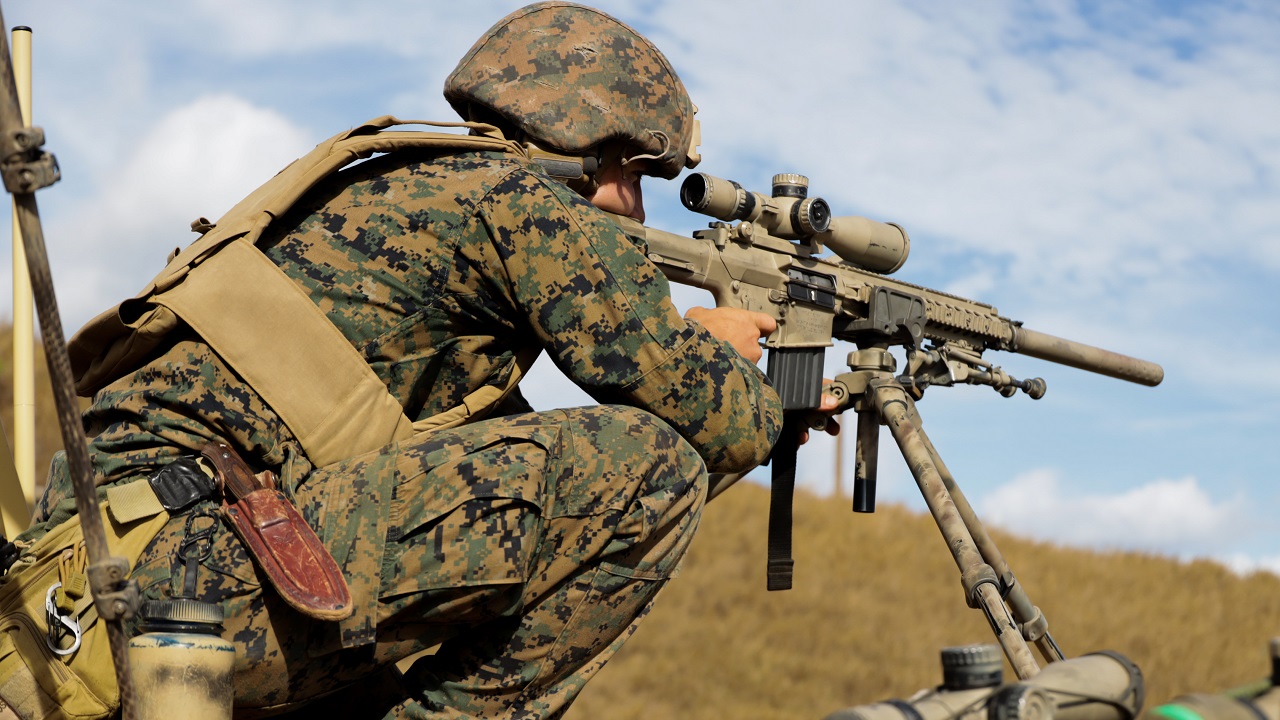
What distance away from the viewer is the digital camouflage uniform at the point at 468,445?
2.76 metres

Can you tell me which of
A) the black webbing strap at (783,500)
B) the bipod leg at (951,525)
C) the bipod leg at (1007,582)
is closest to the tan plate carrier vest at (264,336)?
the bipod leg at (951,525)

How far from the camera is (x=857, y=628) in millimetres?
11625

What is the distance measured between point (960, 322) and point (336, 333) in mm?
3346

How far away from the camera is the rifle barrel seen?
600cm

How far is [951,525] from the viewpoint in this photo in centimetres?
436

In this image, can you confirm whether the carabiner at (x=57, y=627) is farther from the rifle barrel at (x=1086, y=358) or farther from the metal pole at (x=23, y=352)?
the rifle barrel at (x=1086, y=358)

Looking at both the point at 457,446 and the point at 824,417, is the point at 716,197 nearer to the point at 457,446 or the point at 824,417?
the point at 824,417

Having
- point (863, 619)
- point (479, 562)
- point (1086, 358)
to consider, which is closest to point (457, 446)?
point (479, 562)

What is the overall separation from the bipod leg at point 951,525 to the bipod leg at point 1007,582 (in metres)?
0.05

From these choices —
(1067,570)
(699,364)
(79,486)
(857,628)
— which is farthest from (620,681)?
(79,486)

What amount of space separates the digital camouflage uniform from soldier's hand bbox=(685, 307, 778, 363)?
0.57 meters

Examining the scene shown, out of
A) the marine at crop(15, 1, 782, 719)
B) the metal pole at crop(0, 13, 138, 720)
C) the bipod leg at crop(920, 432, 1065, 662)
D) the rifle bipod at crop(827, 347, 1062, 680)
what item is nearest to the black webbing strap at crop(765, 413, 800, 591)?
the rifle bipod at crop(827, 347, 1062, 680)

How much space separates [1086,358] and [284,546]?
464 centimetres

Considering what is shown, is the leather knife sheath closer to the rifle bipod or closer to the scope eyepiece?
the rifle bipod
